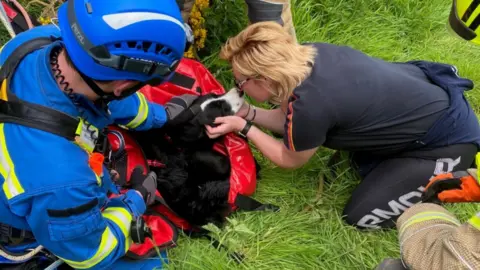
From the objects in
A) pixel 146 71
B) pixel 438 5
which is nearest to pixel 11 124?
pixel 146 71

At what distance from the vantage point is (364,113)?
110 inches

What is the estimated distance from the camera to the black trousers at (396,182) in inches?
118

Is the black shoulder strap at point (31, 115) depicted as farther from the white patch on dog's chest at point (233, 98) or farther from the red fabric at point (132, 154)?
the white patch on dog's chest at point (233, 98)

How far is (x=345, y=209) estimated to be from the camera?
3.23 metres

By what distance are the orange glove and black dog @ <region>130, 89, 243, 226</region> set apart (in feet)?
4.07

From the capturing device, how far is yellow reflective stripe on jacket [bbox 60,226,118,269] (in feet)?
7.00

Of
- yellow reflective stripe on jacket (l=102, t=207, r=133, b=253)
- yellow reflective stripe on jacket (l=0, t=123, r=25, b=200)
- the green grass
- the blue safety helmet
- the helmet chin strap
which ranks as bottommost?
the green grass

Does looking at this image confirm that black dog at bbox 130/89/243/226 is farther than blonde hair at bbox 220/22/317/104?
Yes

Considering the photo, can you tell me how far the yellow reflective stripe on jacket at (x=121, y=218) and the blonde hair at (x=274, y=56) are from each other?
105 cm

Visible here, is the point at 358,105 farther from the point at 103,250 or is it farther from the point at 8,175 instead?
the point at 8,175

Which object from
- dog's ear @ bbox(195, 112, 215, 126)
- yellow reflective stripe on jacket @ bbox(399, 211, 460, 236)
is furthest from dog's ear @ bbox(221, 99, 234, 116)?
yellow reflective stripe on jacket @ bbox(399, 211, 460, 236)

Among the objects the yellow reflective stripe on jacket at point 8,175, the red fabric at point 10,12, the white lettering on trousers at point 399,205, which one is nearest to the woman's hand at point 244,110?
the white lettering on trousers at point 399,205

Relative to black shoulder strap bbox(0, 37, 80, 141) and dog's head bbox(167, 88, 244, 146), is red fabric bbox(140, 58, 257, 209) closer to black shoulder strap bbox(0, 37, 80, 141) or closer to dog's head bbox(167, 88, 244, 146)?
dog's head bbox(167, 88, 244, 146)

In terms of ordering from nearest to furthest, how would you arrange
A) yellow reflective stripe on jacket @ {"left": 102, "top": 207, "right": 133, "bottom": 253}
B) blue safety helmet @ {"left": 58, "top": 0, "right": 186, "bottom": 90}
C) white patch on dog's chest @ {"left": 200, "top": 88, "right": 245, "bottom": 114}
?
blue safety helmet @ {"left": 58, "top": 0, "right": 186, "bottom": 90}
yellow reflective stripe on jacket @ {"left": 102, "top": 207, "right": 133, "bottom": 253}
white patch on dog's chest @ {"left": 200, "top": 88, "right": 245, "bottom": 114}
